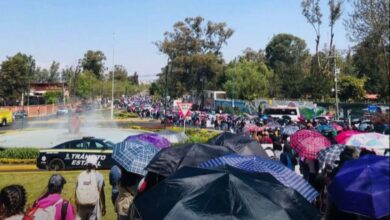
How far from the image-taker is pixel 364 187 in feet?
14.2

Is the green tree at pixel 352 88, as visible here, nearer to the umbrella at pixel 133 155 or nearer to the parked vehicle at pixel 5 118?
the parked vehicle at pixel 5 118

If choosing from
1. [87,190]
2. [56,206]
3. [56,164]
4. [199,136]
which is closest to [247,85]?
[199,136]

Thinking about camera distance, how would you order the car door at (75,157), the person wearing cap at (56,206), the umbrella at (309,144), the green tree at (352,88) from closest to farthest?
the person wearing cap at (56,206) < the umbrella at (309,144) < the car door at (75,157) < the green tree at (352,88)

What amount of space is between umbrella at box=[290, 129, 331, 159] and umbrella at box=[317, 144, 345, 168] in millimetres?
1159

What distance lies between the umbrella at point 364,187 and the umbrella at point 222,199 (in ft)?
1.18

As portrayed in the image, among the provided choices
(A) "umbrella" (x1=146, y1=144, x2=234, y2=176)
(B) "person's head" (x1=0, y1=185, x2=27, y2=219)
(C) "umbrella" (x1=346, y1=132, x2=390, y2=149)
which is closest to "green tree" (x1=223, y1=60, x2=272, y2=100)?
(C) "umbrella" (x1=346, y1=132, x2=390, y2=149)

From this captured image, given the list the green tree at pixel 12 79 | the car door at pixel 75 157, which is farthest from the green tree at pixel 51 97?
the car door at pixel 75 157

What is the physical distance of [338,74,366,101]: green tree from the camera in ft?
172

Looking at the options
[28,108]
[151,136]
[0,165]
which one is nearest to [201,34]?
[28,108]

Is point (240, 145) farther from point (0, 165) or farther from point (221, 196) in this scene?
point (0, 165)

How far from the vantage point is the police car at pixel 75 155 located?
56.4 ft

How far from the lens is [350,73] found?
66.1 meters

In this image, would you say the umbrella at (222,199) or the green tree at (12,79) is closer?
the umbrella at (222,199)

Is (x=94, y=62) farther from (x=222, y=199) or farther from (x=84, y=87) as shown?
(x=222, y=199)
